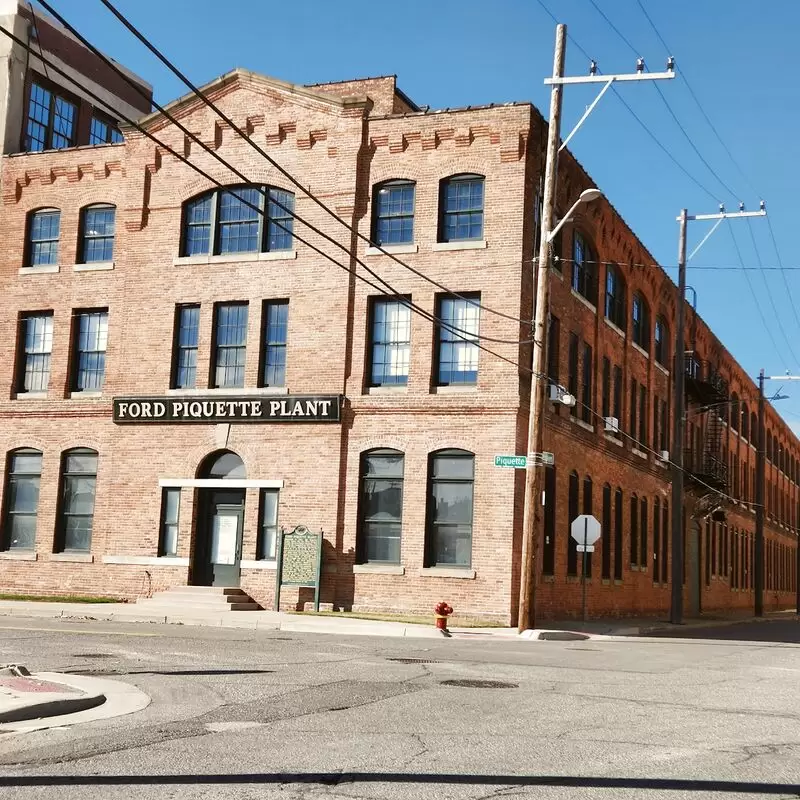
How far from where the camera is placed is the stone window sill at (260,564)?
92.8ft

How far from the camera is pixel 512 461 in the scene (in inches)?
967

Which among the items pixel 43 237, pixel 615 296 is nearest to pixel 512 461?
pixel 615 296

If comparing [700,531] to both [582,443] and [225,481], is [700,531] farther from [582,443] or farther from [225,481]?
[225,481]

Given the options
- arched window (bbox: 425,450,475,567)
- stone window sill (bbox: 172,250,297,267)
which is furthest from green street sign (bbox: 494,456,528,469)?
stone window sill (bbox: 172,250,297,267)

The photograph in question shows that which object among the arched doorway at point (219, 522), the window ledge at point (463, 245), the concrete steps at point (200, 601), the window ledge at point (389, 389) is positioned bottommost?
the concrete steps at point (200, 601)

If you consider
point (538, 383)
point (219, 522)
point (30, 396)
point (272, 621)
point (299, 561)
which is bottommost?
point (272, 621)

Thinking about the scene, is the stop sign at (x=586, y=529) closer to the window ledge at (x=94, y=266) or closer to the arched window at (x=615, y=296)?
Answer: the arched window at (x=615, y=296)

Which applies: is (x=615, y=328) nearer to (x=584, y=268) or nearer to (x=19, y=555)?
(x=584, y=268)

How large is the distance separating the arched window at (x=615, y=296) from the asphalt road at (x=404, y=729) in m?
19.9

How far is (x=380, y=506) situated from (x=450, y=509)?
5.86ft

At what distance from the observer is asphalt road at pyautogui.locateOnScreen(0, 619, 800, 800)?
24.6 ft

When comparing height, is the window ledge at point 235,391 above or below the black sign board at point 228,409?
above

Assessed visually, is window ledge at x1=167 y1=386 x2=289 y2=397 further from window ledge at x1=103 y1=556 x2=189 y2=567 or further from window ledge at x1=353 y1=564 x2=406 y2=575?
window ledge at x1=353 y1=564 x2=406 y2=575

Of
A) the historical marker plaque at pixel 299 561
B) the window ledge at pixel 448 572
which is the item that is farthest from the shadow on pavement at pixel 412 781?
the historical marker plaque at pixel 299 561
